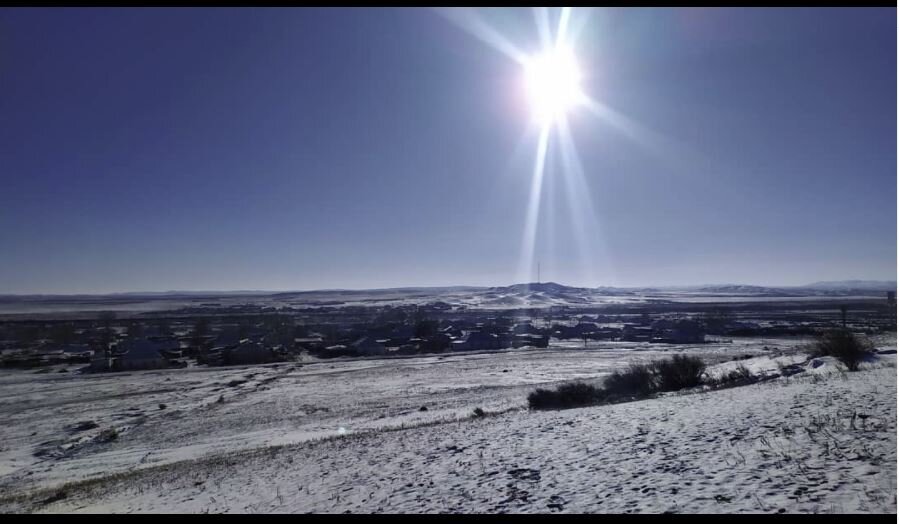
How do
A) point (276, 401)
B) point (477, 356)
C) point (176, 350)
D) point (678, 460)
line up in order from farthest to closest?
point (176, 350) → point (477, 356) → point (276, 401) → point (678, 460)

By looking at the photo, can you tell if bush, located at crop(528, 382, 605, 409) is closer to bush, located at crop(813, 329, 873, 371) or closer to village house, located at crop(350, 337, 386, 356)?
bush, located at crop(813, 329, 873, 371)

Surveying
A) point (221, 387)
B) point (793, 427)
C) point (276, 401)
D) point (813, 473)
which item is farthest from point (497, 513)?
point (221, 387)

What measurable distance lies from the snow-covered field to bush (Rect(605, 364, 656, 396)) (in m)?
5.87

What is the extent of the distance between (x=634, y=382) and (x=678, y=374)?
2.60m

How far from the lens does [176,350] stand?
69562mm

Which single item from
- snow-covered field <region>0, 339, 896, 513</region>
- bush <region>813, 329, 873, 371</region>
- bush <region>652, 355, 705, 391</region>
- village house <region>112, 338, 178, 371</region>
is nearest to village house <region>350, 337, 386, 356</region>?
village house <region>112, 338, 178, 371</region>

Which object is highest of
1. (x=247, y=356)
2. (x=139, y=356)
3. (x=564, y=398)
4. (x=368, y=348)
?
(x=564, y=398)

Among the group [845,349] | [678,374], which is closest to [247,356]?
[678,374]

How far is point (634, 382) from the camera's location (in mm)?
29969

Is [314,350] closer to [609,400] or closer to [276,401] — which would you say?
[276,401]

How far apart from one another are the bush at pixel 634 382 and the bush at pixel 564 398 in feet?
8.00

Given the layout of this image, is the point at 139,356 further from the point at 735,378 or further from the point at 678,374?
the point at 735,378

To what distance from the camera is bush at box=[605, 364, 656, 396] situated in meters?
28.9

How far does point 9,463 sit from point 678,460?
2747 cm
